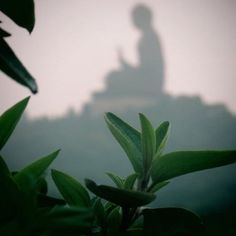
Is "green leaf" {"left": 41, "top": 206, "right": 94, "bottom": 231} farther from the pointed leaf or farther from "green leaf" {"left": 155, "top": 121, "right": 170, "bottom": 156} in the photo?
"green leaf" {"left": 155, "top": 121, "right": 170, "bottom": 156}

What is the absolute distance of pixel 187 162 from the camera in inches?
10.0

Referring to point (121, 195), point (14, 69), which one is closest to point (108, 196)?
point (121, 195)

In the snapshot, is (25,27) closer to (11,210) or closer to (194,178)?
(11,210)

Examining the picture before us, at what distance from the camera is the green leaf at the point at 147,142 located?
0.29 m

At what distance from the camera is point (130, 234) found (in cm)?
27

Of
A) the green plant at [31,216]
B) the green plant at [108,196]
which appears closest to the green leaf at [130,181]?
the green plant at [108,196]

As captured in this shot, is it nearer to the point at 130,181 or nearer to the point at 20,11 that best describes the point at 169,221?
the point at 130,181

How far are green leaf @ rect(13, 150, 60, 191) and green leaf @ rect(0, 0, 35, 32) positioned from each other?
105 millimetres

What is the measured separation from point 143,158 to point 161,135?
5 cm

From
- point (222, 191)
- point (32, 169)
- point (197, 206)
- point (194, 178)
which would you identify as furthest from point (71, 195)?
point (194, 178)

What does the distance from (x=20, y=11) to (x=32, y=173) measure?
119mm

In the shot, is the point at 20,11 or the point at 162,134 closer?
the point at 20,11

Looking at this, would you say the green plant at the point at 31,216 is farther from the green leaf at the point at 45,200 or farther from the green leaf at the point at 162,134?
the green leaf at the point at 162,134

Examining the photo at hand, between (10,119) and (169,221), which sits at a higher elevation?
(10,119)
